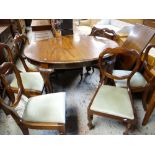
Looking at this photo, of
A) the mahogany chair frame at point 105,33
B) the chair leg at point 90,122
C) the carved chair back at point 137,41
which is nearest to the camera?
the chair leg at point 90,122

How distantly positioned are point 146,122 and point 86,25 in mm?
3411

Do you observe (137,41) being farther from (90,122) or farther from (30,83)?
(30,83)

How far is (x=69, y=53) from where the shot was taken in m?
1.90

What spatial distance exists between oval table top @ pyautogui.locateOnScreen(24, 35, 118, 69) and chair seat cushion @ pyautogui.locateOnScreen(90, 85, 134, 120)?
1.26 ft

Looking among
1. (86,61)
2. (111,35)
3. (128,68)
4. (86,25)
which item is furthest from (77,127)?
(86,25)

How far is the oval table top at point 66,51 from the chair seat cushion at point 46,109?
15.2 inches

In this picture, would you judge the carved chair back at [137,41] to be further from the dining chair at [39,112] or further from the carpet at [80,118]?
the dining chair at [39,112]

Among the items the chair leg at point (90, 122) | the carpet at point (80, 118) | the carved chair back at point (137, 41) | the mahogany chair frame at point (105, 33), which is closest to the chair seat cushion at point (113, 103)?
the chair leg at point (90, 122)

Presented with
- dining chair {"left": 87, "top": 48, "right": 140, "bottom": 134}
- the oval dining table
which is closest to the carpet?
dining chair {"left": 87, "top": 48, "right": 140, "bottom": 134}

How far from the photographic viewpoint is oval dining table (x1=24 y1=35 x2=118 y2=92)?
1721 millimetres

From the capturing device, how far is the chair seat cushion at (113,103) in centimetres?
142
